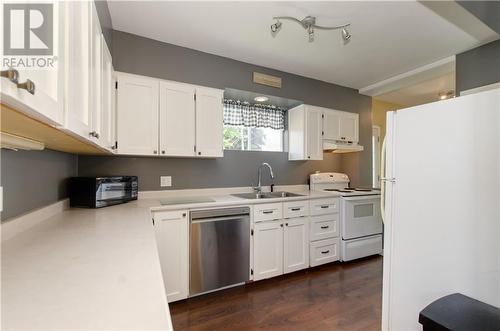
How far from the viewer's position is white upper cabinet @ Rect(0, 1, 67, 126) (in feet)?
1.59

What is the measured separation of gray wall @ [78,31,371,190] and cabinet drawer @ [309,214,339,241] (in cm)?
73

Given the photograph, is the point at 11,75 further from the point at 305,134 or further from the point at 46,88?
the point at 305,134

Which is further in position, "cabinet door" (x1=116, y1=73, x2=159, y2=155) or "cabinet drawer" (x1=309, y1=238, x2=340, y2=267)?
"cabinet drawer" (x1=309, y1=238, x2=340, y2=267)

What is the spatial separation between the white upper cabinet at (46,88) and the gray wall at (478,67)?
11.7 feet

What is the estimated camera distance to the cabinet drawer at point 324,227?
8.89 ft

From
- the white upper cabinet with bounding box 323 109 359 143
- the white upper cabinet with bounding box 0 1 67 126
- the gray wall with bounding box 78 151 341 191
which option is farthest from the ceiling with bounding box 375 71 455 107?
the white upper cabinet with bounding box 0 1 67 126

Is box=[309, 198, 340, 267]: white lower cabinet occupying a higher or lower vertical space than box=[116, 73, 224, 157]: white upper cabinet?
lower

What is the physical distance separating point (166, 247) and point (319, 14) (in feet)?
7.83

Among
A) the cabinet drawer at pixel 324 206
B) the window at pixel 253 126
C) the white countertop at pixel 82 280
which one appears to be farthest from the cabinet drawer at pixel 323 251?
the white countertop at pixel 82 280

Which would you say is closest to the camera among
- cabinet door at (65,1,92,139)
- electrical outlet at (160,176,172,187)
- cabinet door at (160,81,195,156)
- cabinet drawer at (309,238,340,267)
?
cabinet door at (65,1,92,139)

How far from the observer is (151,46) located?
2.32 meters

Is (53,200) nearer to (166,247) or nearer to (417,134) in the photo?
(166,247)

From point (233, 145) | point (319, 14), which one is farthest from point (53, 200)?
point (319, 14)

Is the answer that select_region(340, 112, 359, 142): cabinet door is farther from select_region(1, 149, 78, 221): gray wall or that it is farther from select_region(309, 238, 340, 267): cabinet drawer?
select_region(1, 149, 78, 221): gray wall
